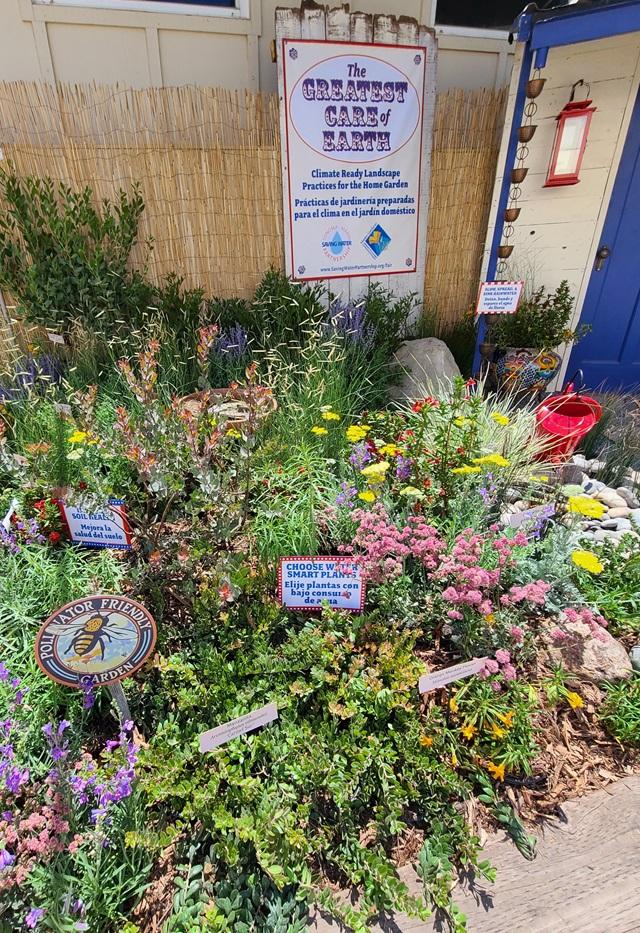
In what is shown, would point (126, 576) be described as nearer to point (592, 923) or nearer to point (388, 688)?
point (388, 688)

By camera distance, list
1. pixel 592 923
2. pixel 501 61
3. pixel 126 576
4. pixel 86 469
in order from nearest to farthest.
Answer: pixel 592 923, pixel 86 469, pixel 126 576, pixel 501 61

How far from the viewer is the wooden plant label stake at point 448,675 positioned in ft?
5.14

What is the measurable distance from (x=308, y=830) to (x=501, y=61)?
574 centimetres

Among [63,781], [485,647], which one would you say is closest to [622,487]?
[485,647]

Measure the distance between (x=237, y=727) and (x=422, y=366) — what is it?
319cm

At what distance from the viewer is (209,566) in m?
1.83

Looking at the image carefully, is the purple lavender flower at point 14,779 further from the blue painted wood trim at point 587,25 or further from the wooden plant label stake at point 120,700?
the blue painted wood trim at point 587,25

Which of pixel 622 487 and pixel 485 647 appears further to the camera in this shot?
pixel 622 487

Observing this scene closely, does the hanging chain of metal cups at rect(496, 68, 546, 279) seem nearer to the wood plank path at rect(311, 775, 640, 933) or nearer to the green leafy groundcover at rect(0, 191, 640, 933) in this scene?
the green leafy groundcover at rect(0, 191, 640, 933)

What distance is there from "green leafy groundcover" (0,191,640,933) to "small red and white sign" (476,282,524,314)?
58.7 inches

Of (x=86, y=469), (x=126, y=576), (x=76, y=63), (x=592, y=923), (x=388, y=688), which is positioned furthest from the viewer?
(x=76, y=63)

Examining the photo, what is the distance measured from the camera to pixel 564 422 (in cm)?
315

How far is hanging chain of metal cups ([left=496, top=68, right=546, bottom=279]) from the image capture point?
11.2ft

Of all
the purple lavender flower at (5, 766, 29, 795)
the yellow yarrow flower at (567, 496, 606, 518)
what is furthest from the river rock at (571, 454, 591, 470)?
the purple lavender flower at (5, 766, 29, 795)
